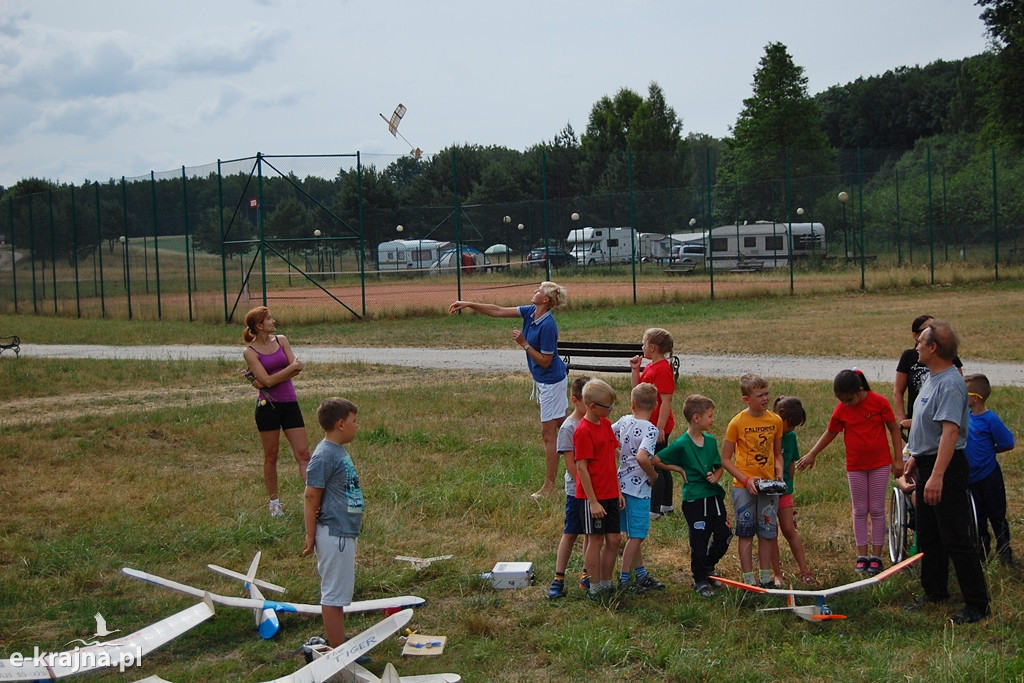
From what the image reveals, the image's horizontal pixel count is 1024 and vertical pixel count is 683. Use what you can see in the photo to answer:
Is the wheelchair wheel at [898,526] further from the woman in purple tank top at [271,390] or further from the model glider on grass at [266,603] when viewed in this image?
the woman in purple tank top at [271,390]

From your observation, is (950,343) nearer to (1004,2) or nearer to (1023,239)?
(1023,239)

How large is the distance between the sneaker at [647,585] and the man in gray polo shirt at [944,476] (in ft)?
4.76

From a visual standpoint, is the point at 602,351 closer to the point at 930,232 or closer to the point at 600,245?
the point at 600,245

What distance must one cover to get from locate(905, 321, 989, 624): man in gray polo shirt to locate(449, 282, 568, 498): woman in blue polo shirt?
319 centimetres

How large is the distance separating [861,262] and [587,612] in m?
26.3

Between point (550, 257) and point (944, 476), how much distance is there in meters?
24.4

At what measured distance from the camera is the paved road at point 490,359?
13.6 m

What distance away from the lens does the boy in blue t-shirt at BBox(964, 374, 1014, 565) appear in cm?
591

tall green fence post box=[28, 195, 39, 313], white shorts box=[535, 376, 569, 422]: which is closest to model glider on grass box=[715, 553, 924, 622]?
white shorts box=[535, 376, 569, 422]

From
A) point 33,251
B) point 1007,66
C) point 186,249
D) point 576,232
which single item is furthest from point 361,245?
point 1007,66

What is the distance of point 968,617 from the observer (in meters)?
5.13

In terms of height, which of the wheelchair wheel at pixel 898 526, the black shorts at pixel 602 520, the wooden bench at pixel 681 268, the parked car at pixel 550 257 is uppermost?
the parked car at pixel 550 257

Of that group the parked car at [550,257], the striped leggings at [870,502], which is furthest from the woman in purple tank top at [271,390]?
the parked car at [550,257]

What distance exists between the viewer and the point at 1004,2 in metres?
48.7
